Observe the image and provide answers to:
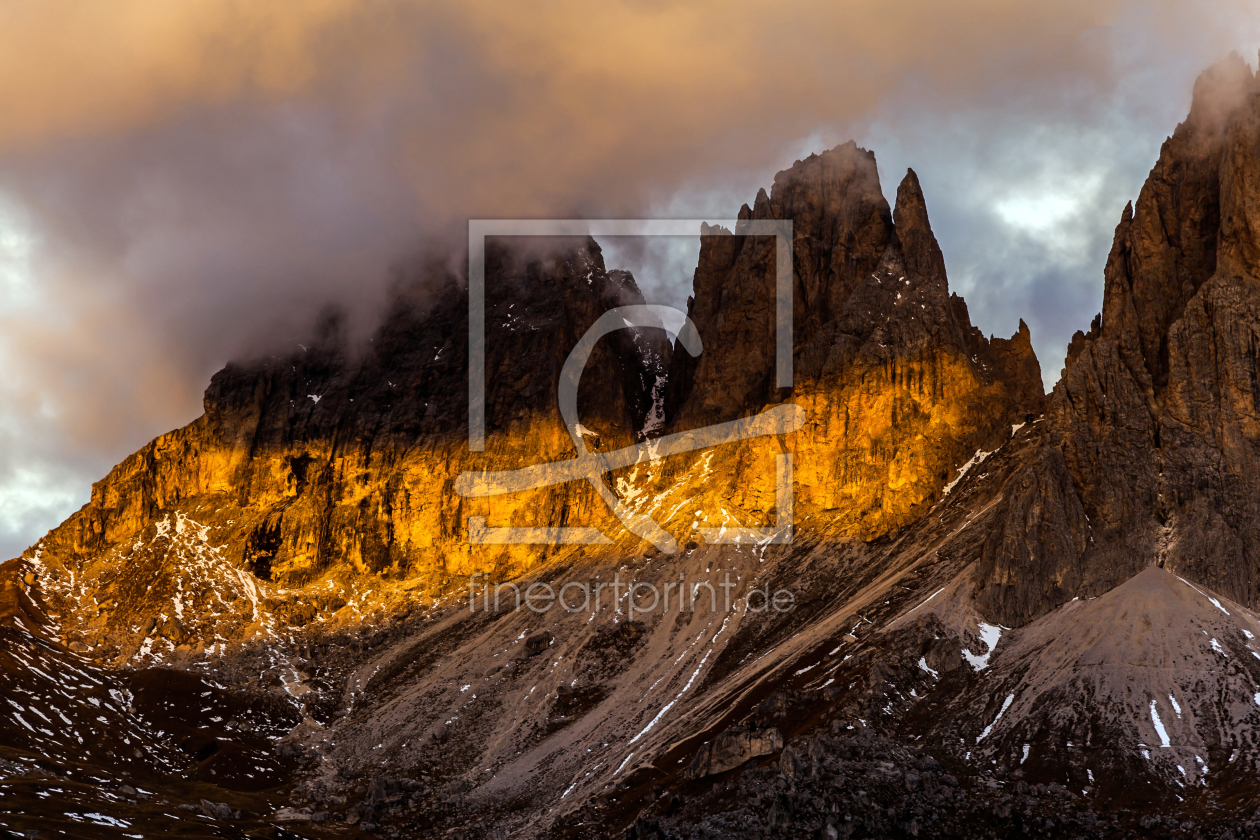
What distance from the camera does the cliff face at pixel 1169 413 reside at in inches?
5261

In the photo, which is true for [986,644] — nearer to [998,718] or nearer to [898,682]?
[898,682]

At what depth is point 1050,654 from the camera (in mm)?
126375

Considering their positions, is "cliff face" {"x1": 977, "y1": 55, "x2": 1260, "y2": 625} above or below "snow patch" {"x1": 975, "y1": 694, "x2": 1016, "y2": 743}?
above

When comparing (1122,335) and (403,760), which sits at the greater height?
(1122,335)

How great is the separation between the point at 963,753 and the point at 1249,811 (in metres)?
28.4

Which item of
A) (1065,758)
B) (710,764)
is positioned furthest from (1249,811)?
(710,764)

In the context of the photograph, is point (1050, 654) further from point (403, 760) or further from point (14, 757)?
point (14, 757)

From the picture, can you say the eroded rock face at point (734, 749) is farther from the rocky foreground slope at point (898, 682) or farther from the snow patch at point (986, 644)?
the snow patch at point (986, 644)

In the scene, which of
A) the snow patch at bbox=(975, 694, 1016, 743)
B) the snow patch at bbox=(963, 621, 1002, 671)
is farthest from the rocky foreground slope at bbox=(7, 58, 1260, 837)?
the snow patch at bbox=(975, 694, 1016, 743)

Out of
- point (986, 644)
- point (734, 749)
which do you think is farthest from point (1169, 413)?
point (734, 749)

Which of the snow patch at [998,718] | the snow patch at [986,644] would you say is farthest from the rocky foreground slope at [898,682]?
the snow patch at [998,718]

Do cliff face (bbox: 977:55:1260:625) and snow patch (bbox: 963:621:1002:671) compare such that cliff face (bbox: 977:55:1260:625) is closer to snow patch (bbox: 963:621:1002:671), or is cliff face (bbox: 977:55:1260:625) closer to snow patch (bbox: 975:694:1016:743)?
snow patch (bbox: 963:621:1002:671)

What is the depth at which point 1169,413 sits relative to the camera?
14388cm

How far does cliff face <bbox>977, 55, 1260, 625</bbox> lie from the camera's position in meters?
134
